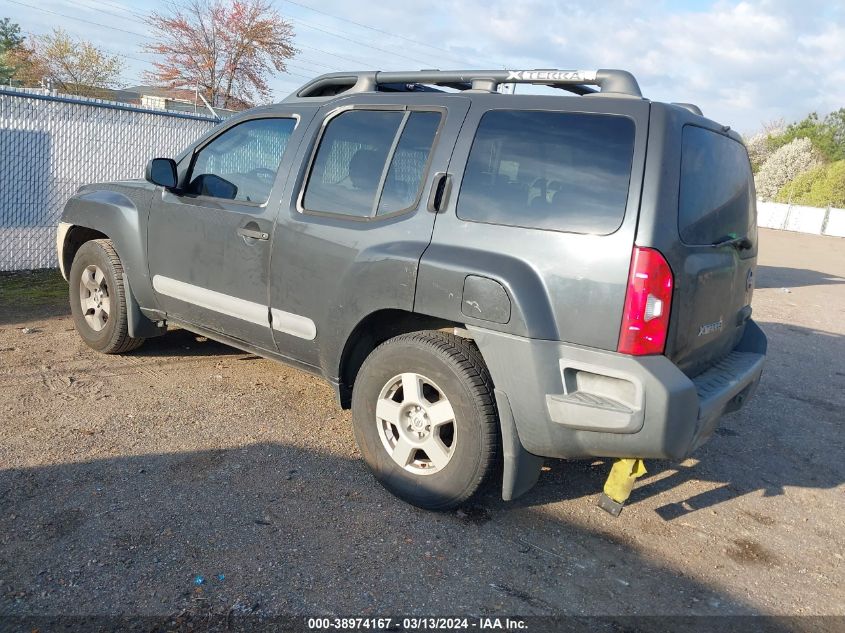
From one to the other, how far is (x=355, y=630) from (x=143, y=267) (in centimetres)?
324

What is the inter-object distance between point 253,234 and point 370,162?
0.86 metres

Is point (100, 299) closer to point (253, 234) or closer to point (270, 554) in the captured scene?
point (253, 234)

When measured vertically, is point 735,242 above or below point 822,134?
below

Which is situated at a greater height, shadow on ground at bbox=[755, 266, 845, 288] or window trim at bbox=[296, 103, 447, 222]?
window trim at bbox=[296, 103, 447, 222]

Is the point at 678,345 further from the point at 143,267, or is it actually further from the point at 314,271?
the point at 143,267

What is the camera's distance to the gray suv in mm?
3105

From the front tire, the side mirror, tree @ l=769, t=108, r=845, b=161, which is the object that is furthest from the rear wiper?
tree @ l=769, t=108, r=845, b=161

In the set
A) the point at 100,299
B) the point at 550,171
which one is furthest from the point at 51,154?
the point at 550,171

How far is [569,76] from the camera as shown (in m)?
3.71

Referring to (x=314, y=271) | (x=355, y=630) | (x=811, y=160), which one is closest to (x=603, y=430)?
(x=355, y=630)

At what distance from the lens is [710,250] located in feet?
11.2

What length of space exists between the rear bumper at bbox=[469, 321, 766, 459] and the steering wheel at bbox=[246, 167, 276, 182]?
5.78 ft

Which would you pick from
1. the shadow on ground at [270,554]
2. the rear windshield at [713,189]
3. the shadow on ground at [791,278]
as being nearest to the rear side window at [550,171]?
the rear windshield at [713,189]

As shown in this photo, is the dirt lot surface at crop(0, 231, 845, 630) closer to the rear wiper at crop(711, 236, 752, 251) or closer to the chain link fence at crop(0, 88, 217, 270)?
the rear wiper at crop(711, 236, 752, 251)
